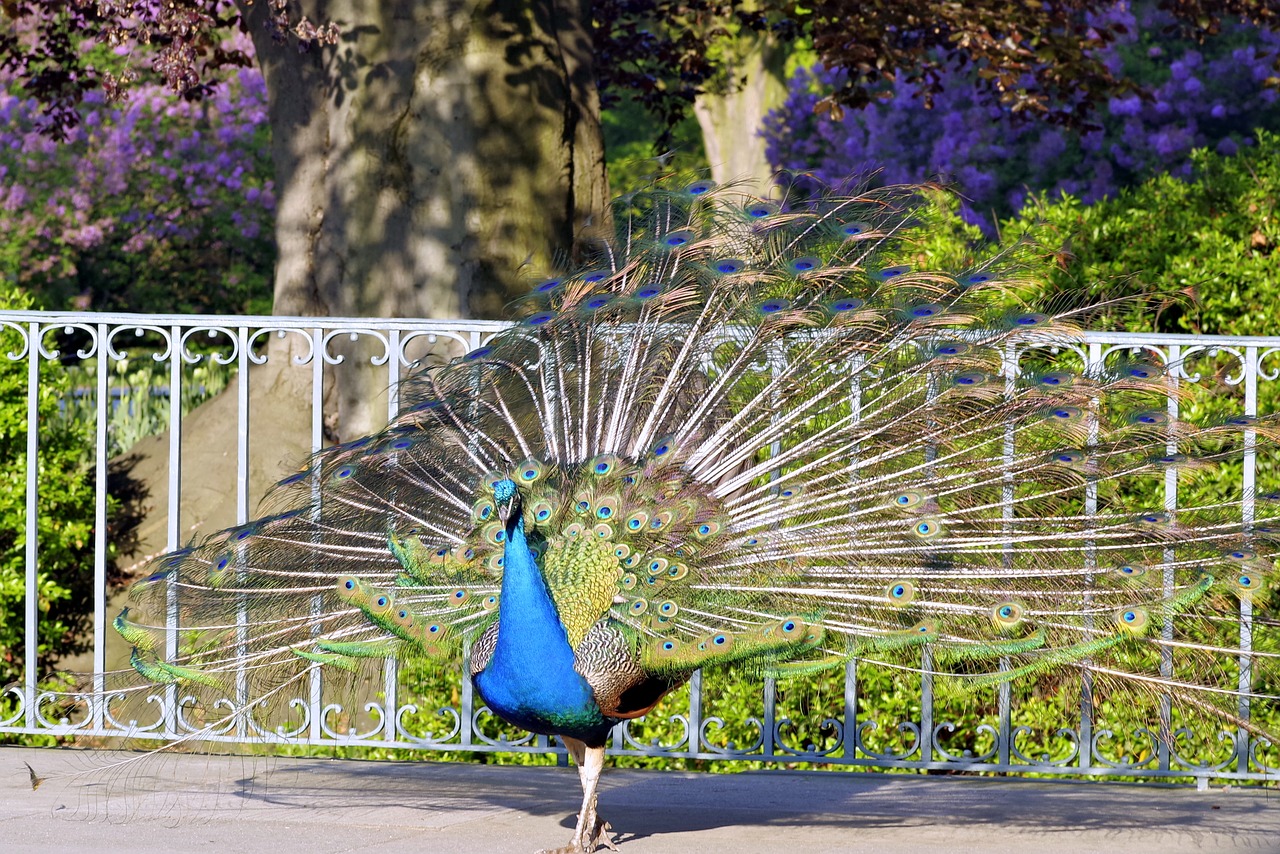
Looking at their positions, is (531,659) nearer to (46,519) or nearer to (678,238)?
(678,238)

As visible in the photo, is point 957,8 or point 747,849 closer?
point 747,849

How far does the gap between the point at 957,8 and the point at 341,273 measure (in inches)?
174

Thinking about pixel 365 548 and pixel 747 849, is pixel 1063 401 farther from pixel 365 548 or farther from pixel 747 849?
pixel 365 548

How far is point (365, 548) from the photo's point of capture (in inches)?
211

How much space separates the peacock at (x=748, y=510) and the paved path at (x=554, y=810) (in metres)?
0.49

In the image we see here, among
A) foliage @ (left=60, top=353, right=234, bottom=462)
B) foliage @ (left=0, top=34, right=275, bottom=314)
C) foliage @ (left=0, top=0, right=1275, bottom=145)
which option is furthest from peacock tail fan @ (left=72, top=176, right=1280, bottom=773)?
foliage @ (left=0, top=34, right=275, bottom=314)

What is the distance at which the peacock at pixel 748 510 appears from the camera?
4906mm

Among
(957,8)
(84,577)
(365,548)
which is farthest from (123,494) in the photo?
(957,8)

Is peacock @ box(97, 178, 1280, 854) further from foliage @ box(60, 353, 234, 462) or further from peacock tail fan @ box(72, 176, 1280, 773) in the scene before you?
foliage @ box(60, 353, 234, 462)

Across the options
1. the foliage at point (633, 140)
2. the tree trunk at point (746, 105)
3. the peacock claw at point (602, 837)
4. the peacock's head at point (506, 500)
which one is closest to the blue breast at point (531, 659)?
the peacock's head at point (506, 500)

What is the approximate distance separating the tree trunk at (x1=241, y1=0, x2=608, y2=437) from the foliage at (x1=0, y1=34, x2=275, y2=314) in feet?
27.6

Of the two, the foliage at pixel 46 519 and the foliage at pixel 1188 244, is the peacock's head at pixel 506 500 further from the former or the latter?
the foliage at pixel 46 519

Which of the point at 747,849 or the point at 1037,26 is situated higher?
the point at 1037,26

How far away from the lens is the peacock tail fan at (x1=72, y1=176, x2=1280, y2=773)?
5008 mm
